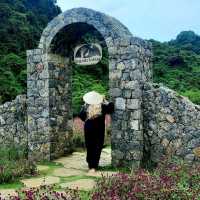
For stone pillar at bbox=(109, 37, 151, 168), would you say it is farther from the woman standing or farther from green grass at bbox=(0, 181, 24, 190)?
green grass at bbox=(0, 181, 24, 190)

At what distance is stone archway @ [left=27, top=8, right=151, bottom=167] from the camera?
9050mm

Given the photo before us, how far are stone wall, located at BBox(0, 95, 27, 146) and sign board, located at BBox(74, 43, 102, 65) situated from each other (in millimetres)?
1758

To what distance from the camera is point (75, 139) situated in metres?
11.9

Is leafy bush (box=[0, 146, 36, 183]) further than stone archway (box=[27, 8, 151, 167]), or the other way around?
stone archway (box=[27, 8, 151, 167])

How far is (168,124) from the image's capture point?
347 inches

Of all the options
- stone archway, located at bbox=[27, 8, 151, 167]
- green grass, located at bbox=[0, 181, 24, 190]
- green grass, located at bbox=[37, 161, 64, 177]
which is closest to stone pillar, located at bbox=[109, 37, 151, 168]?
stone archway, located at bbox=[27, 8, 151, 167]

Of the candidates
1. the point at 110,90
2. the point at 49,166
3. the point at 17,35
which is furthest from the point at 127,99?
the point at 17,35

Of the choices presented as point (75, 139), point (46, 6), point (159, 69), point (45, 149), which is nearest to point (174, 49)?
point (159, 69)

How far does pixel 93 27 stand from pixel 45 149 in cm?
286

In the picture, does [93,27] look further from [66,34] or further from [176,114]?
[176,114]

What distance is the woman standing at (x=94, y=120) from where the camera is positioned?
8.88 meters

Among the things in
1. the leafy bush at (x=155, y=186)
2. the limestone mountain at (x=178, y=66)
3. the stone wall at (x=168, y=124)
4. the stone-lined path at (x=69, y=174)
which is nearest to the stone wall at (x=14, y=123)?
the stone-lined path at (x=69, y=174)

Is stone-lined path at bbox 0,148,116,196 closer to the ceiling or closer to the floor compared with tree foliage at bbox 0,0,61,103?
closer to the floor

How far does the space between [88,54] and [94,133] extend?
190 centimetres
